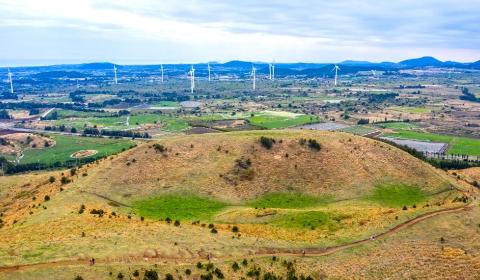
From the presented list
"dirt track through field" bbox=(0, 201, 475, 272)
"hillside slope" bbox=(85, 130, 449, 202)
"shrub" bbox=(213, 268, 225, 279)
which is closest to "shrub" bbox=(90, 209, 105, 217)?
"hillside slope" bbox=(85, 130, 449, 202)

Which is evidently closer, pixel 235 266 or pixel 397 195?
pixel 235 266

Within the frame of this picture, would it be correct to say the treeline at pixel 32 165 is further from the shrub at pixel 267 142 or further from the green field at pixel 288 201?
the green field at pixel 288 201

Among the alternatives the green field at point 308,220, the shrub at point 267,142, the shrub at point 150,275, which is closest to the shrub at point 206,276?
the shrub at point 150,275

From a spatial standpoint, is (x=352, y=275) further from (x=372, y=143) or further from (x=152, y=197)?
(x=372, y=143)

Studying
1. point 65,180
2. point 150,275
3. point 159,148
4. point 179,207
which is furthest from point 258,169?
point 150,275

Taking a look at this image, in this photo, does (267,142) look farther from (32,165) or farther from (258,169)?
(32,165)

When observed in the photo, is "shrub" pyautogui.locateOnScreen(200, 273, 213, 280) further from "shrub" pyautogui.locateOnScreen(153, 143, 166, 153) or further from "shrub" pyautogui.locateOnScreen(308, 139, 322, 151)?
"shrub" pyautogui.locateOnScreen(308, 139, 322, 151)
